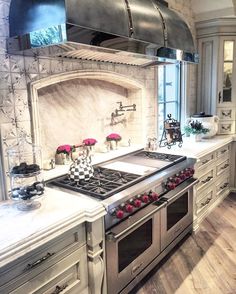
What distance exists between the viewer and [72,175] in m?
2.05

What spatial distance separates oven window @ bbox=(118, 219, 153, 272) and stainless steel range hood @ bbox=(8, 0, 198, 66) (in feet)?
4.34

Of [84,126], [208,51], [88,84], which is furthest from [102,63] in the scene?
[208,51]

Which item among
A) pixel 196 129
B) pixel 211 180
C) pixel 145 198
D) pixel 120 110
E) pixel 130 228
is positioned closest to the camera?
pixel 130 228

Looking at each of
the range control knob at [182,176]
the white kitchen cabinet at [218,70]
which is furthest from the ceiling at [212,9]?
the range control knob at [182,176]

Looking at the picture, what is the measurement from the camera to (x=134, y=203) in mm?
1914

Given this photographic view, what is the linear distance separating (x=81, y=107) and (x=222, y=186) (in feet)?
7.90

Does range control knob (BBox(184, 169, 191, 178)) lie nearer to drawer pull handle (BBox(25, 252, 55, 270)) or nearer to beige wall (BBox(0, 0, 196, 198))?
beige wall (BBox(0, 0, 196, 198))

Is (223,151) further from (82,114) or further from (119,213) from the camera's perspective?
(119,213)

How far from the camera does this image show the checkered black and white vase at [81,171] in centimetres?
203

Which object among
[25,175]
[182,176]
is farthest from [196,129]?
[25,175]

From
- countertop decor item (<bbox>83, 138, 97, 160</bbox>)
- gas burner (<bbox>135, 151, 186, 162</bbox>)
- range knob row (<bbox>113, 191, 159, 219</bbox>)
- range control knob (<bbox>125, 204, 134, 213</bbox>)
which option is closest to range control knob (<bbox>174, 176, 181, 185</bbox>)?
gas burner (<bbox>135, 151, 186, 162</bbox>)

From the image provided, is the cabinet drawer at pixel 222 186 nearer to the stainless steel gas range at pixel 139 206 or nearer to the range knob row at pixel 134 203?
the stainless steel gas range at pixel 139 206

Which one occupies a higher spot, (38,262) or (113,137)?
(113,137)

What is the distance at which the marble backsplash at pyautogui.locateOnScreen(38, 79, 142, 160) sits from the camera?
229 centimetres
